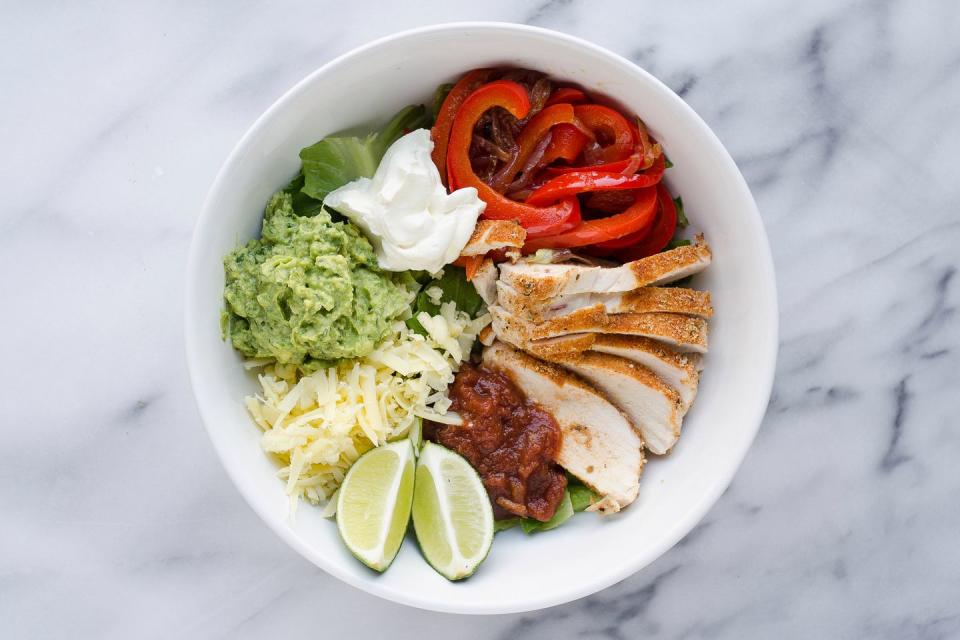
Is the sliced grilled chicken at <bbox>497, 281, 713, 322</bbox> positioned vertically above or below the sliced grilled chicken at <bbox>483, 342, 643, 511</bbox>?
above

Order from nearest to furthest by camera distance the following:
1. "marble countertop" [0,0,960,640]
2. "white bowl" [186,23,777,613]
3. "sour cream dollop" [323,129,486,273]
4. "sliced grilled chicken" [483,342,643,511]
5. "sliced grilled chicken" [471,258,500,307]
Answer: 1. "white bowl" [186,23,777,613]
2. "sour cream dollop" [323,129,486,273]
3. "sliced grilled chicken" [471,258,500,307]
4. "sliced grilled chicken" [483,342,643,511]
5. "marble countertop" [0,0,960,640]

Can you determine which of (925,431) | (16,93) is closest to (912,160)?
(925,431)

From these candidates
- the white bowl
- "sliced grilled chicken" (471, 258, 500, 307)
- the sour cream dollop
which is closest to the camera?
the white bowl

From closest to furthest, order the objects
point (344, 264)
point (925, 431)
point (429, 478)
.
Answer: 1. point (344, 264)
2. point (429, 478)
3. point (925, 431)

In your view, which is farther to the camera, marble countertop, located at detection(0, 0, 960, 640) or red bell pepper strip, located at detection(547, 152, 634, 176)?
marble countertop, located at detection(0, 0, 960, 640)

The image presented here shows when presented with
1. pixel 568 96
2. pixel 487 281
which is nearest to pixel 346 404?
pixel 487 281

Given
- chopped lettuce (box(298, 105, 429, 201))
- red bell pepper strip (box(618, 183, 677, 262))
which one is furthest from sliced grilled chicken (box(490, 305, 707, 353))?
chopped lettuce (box(298, 105, 429, 201))

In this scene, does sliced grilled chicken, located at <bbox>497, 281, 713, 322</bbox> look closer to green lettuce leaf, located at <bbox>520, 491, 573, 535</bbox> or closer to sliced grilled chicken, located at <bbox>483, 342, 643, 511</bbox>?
sliced grilled chicken, located at <bbox>483, 342, 643, 511</bbox>

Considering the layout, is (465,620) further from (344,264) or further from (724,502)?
(344,264)
